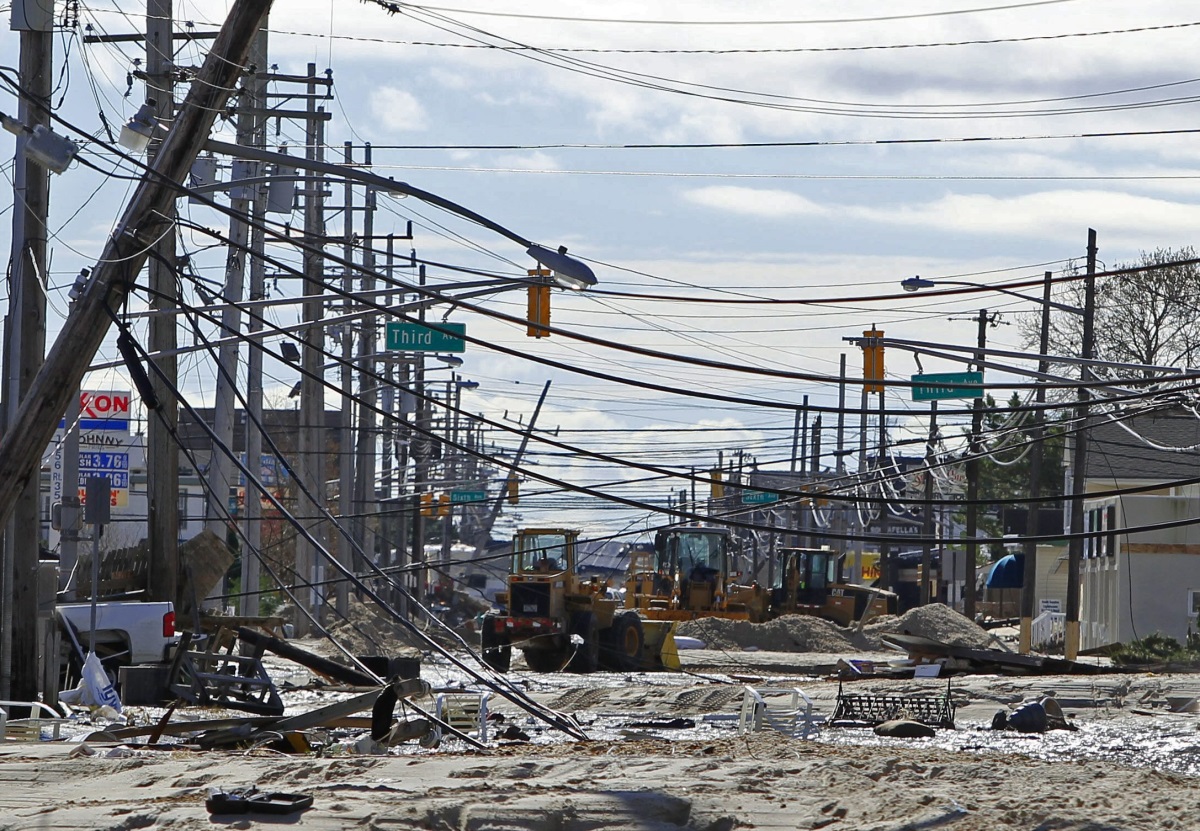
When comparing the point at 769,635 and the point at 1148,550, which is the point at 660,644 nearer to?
the point at 769,635

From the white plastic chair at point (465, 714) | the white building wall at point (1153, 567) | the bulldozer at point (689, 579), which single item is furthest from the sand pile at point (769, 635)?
the white plastic chair at point (465, 714)

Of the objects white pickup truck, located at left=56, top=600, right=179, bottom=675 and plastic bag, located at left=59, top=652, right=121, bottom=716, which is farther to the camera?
white pickup truck, located at left=56, top=600, right=179, bottom=675

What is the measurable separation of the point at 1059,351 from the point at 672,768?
141 ft

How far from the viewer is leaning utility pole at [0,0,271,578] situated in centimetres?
1266

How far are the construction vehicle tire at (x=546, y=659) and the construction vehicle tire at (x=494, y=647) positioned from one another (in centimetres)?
69

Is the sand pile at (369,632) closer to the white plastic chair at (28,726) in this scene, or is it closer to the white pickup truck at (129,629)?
the white pickup truck at (129,629)

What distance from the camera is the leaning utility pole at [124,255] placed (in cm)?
1266

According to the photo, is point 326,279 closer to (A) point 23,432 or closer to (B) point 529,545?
(B) point 529,545

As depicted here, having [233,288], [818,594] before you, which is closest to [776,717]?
[233,288]

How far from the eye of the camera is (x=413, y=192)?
45.1ft

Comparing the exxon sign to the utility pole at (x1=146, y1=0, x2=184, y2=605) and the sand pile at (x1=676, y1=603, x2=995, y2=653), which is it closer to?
the sand pile at (x1=676, y1=603, x2=995, y2=653)

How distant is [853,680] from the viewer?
25.5 meters

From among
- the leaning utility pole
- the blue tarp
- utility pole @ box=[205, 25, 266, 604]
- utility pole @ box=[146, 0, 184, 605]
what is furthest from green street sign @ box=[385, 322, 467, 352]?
the blue tarp

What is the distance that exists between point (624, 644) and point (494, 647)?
273 centimetres
